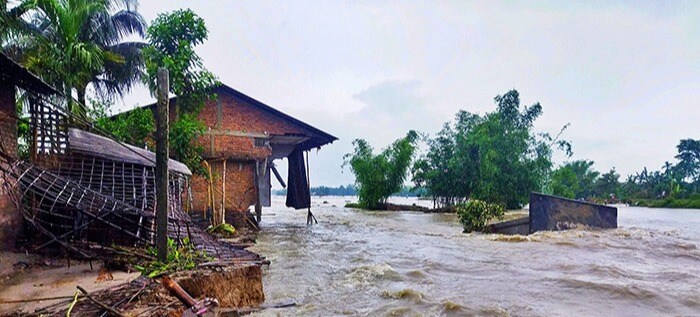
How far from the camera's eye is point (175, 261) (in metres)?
4.65

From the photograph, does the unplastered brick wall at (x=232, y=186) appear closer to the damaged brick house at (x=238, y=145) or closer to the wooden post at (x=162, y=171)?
the damaged brick house at (x=238, y=145)

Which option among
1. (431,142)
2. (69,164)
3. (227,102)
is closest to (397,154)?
(431,142)

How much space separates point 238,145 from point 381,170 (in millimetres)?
21944

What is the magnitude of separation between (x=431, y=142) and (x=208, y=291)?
1283 inches

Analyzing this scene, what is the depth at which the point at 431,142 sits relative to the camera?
35.7m

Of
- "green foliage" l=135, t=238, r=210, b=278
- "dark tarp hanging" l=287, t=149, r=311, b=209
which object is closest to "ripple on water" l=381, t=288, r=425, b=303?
"green foliage" l=135, t=238, r=210, b=278

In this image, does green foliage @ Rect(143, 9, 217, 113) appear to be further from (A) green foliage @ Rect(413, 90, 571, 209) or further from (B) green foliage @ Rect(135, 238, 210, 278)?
(A) green foliage @ Rect(413, 90, 571, 209)

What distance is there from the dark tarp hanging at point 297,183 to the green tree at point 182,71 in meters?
4.81

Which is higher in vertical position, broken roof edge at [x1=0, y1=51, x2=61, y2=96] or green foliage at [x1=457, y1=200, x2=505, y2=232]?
broken roof edge at [x1=0, y1=51, x2=61, y2=96]

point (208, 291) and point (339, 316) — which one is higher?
point (208, 291)

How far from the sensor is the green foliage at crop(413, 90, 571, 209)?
2861 cm

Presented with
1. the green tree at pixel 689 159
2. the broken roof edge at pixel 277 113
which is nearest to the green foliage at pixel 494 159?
the broken roof edge at pixel 277 113

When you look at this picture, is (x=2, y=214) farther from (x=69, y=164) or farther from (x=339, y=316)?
(x=339, y=316)

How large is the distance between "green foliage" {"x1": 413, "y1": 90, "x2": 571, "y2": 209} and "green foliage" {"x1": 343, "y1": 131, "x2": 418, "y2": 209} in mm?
2256
